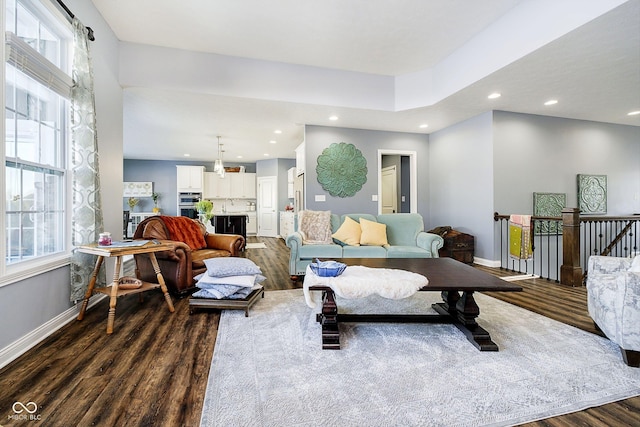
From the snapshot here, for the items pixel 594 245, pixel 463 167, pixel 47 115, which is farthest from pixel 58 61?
pixel 594 245

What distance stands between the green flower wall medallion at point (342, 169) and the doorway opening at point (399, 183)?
101cm

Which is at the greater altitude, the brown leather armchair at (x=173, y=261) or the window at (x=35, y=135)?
the window at (x=35, y=135)

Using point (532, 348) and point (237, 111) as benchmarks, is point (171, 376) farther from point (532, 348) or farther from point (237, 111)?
point (237, 111)

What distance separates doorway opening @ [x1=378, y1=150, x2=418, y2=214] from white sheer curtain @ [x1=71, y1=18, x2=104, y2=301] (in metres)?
5.09

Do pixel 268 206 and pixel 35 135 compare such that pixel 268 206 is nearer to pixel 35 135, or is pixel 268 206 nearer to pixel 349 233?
pixel 349 233

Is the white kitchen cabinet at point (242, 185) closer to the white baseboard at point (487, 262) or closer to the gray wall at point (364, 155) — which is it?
the gray wall at point (364, 155)

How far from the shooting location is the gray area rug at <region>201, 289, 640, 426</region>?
4.47 ft

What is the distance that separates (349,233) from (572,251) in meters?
2.90

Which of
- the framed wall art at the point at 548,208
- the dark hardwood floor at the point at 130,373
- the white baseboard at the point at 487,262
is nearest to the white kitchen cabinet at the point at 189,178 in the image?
the dark hardwood floor at the point at 130,373

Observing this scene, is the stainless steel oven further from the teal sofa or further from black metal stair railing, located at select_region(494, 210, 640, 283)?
black metal stair railing, located at select_region(494, 210, 640, 283)

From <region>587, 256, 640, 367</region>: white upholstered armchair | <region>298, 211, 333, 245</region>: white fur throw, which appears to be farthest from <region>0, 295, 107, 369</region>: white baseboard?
<region>587, 256, 640, 367</region>: white upholstered armchair

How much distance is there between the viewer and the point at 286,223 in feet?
28.2

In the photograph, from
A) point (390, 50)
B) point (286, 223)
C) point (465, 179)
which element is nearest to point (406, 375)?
point (390, 50)

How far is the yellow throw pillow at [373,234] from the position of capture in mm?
4125
